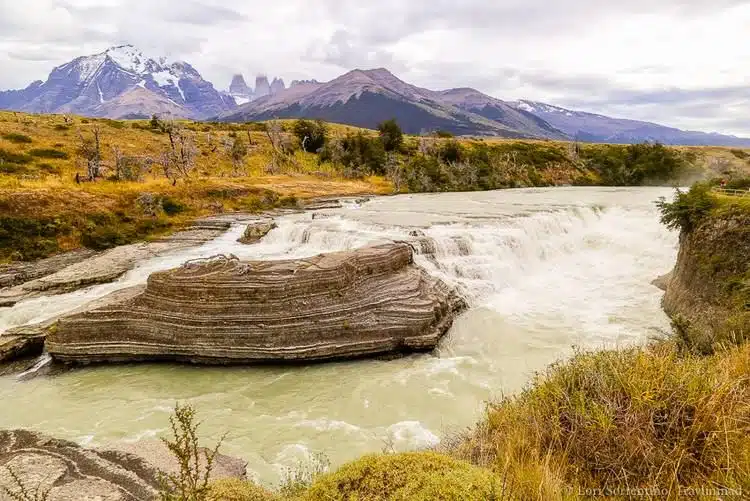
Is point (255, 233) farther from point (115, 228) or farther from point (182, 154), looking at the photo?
point (182, 154)

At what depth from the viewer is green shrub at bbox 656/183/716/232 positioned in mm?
19031

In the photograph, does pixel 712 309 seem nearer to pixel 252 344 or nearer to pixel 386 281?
pixel 386 281

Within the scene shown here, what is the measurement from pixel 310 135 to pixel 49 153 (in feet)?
126

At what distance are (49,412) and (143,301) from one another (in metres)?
4.23

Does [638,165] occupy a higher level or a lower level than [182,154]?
higher

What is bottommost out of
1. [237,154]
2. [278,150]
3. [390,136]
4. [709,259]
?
[709,259]

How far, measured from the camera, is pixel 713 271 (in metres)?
16.9

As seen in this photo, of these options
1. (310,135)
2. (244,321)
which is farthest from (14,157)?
(244,321)

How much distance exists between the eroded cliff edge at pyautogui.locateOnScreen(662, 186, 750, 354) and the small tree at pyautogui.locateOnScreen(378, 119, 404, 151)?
59022 mm

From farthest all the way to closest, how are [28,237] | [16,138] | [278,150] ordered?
[278,150] < [16,138] < [28,237]

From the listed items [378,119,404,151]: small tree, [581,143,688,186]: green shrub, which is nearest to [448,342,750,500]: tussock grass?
[378,119,404,151]: small tree

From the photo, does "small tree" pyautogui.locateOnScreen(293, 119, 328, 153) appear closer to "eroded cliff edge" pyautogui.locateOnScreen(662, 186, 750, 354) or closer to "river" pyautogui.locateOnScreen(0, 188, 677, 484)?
"river" pyautogui.locateOnScreen(0, 188, 677, 484)

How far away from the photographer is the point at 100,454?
802 cm

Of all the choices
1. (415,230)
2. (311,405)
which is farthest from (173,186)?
(311,405)
